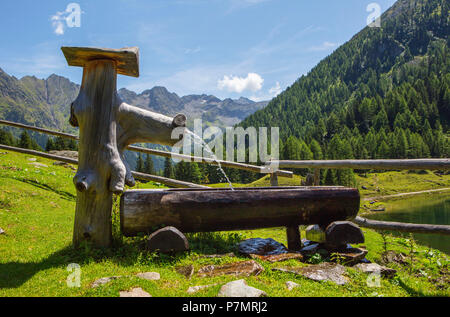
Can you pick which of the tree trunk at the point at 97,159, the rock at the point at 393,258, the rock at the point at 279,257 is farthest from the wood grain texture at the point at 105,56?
the rock at the point at 393,258

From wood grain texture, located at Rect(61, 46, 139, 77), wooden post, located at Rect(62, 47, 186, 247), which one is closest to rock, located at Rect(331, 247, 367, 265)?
wooden post, located at Rect(62, 47, 186, 247)

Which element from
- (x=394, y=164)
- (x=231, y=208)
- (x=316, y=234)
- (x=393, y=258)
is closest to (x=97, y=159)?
(x=231, y=208)

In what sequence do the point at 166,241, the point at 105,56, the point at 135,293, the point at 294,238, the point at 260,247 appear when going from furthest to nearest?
the point at 294,238 → the point at 260,247 → the point at 105,56 → the point at 166,241 → the point at 135,293

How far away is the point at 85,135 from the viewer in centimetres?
477

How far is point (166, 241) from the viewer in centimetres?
459

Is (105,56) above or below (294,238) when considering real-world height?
above

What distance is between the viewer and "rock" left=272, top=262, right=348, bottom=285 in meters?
4.04

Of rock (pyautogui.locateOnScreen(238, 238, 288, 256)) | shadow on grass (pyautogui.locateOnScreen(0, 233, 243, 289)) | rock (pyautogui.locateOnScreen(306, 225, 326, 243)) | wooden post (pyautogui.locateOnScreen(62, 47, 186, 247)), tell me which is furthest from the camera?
rock (pyautogui.locateOnScreen(306, 225, 326, 243))

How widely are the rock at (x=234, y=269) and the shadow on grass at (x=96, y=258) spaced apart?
2.10 feet

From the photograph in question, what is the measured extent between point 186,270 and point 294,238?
2.65 m

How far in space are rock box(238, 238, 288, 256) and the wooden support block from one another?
36cm

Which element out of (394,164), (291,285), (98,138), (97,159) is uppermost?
(98,138)

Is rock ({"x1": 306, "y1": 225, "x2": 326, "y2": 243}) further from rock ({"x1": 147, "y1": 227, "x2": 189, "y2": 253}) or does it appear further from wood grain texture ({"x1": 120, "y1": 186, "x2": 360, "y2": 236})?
rock ({"x1": 147, "y1": 227, "x2": 189, "y2": 253})

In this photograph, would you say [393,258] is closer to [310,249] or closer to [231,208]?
[310,249]
